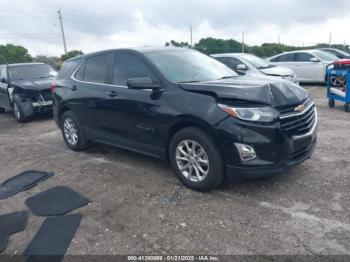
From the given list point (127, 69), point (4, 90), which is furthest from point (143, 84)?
point (4, 90)

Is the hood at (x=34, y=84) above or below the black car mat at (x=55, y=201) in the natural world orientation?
above

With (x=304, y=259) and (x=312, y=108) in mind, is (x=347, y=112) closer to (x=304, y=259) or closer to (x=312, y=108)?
(x=312, y=108)

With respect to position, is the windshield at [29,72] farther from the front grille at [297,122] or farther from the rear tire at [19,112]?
the front grille at [297,122]

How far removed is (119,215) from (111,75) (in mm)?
2290

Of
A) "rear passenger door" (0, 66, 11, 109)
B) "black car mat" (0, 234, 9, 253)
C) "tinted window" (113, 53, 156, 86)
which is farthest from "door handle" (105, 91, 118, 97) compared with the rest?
"rear passenger door" (0, 66, 11, 109)

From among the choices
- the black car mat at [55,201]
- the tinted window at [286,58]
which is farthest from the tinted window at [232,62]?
the black car mat at [55,201]

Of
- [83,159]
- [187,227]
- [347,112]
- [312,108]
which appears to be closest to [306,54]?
Result: [347,112]

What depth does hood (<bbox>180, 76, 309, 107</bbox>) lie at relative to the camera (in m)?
3.67

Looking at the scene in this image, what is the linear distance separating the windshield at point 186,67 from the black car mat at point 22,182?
2.41 metres

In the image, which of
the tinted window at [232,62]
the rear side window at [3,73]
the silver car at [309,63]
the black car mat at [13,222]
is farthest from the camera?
the silver car at [309,63]

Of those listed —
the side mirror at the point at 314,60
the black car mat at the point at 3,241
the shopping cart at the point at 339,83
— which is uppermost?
the side mirror at the point at 314,60

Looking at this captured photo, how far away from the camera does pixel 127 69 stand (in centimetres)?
484

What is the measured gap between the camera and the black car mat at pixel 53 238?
3.08 metres

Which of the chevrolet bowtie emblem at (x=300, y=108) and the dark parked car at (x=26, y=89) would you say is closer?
the chevrolet bowtie emblem at (x=300, y=108)
